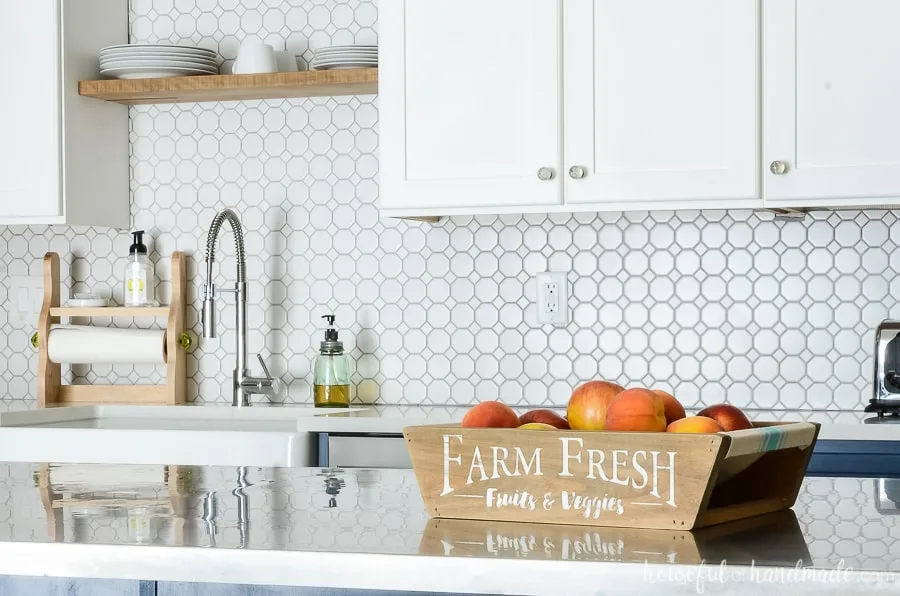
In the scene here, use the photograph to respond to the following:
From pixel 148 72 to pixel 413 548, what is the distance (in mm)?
2588

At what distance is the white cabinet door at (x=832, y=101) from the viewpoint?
8.79 feet

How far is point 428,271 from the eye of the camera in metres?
3.35

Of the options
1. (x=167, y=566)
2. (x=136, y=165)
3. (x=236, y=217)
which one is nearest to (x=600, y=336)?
(x=236, y=217)

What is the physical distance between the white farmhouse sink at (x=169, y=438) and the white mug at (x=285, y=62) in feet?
3.30

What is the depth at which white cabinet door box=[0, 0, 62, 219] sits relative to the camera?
10.7 feet

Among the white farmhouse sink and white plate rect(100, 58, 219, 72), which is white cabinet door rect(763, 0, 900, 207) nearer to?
the white farmhouse sink

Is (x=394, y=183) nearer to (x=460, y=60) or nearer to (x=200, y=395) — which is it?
(x=460, y=60)

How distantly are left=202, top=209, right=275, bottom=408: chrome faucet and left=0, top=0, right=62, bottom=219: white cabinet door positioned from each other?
437 mm

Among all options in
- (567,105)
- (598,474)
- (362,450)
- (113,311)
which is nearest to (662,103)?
(567,105)

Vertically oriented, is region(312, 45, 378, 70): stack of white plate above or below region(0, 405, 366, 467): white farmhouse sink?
above

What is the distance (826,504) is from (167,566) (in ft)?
2.49

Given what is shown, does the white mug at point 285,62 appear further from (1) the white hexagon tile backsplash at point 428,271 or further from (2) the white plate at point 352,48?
(2) the white plate at point 352,48

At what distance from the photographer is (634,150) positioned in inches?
111

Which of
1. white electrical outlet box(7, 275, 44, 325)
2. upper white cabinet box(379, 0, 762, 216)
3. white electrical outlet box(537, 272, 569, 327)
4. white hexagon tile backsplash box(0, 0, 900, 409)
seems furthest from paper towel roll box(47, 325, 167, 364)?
white electrical outlet box(537, 272, 569, 327)
